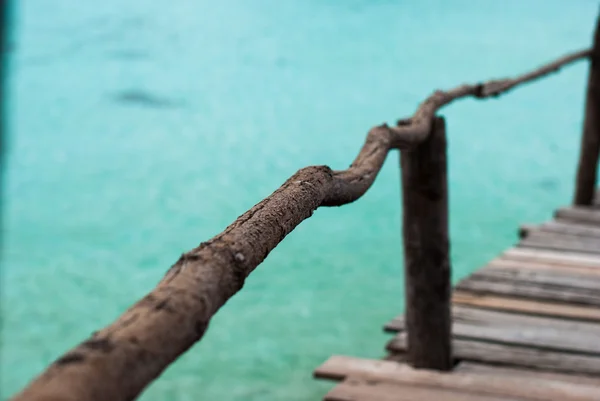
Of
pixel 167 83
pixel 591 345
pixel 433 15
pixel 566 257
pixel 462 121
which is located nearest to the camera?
pixel 591 345

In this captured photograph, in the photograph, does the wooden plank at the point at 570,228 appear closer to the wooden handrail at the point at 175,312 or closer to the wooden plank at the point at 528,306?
the wooden plank at the point at 528,306

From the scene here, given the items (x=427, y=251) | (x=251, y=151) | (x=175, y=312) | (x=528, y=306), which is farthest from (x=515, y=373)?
(x=251, y=151)

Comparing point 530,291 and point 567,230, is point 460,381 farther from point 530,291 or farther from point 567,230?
point 567,230

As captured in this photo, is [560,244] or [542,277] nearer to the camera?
[542,277]

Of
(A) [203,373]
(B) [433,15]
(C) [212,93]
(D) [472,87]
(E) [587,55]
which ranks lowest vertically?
(A) [203,373]

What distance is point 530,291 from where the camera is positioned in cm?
300

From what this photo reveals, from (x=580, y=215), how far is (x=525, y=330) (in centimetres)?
174

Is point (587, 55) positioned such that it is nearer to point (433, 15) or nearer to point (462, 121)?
point (462, 121)

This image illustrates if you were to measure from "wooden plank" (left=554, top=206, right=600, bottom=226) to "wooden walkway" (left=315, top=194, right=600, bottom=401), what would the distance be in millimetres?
625

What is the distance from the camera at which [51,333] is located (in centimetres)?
482

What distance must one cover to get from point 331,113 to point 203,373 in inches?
228

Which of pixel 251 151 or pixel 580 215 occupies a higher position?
pixel 251 151

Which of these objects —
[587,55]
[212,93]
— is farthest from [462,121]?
[587,55]

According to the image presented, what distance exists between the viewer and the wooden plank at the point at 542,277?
304 cm
